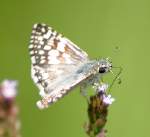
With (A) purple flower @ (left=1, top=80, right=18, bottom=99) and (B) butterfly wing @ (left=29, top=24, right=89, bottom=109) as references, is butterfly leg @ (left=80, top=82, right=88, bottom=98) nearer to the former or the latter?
(B) butterfly wing @ (left=29, top=24, right=89, bottom=109)

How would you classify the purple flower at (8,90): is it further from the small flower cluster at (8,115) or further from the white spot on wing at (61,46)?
the white spot on wing at (61,46)

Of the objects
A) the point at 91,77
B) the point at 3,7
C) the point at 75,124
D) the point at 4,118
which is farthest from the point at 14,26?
the point at 4,118

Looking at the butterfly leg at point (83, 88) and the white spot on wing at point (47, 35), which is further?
the white spot on wing at point (47, 35)

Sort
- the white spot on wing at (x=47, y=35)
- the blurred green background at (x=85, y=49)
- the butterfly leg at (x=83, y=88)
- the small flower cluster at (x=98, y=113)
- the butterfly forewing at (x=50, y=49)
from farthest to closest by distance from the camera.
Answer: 1. the blurred green background at (x=85, y=49)
2. the white spot on wing at (x=47, y=35)
3. the butterfly forewing at (x=50, y=49)
4. the butterfly leg at (x=83, y=88)
5. the small flower cluster at (x=98, y=113)

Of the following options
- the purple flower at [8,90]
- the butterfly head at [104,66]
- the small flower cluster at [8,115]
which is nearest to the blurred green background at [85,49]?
the butterfly head at [104,66]

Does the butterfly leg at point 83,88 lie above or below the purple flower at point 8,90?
above

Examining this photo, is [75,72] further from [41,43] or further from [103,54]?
[103,54]

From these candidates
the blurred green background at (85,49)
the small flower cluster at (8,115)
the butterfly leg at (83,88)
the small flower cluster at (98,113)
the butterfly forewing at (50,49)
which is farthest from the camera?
the blurred green background at (85,49)
